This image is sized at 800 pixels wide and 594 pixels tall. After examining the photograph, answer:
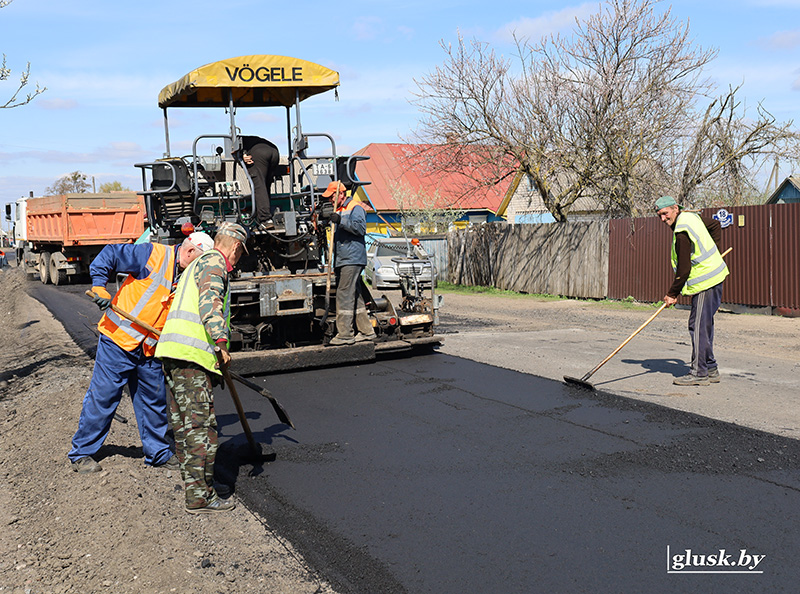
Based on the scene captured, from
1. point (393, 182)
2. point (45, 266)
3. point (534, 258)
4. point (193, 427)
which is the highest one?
point (393, 182)

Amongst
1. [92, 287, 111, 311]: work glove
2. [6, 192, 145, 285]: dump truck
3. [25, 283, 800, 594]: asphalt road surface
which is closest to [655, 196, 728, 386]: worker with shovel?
[25, 283, 800, 594]: asphalt road surface

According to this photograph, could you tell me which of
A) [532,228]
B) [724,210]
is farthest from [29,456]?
[532,228]

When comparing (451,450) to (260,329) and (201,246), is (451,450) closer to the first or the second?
(201,246)

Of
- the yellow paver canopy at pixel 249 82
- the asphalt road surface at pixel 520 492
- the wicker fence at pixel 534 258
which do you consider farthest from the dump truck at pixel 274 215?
the wicker fence at pixel 534 258

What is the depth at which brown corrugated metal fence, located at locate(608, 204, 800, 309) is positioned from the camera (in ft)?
42.9

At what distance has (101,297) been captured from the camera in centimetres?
496

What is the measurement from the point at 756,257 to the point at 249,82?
9883 millimetres

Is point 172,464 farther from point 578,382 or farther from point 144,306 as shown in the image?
point 578,382

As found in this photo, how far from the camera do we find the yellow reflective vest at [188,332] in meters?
4.44

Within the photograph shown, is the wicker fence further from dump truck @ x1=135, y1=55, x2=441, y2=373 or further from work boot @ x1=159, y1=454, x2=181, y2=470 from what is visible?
work boot @ x1=159, y1=454, x2=181, y2=470

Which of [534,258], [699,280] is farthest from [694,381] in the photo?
[534,258]

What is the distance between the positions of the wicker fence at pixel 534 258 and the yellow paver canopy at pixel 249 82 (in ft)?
34.7

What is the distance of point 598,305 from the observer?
1675 centimetres

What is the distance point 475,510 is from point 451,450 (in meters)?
1.17
